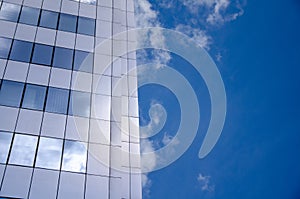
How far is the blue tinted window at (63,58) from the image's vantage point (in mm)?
16250

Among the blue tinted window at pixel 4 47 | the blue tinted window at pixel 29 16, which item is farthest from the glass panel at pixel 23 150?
the blue tinted window at pixel 29 16

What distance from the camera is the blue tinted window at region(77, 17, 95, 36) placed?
58.9 ft

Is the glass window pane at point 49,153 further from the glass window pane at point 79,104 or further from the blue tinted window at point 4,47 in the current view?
the blue tinted window at point 4,47

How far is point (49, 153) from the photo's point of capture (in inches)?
539

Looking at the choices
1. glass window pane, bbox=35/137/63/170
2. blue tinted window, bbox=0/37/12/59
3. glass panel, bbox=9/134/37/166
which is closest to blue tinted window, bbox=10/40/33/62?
blue tinted window, bbox=0/37/12/59

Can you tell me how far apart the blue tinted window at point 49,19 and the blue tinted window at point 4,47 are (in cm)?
206

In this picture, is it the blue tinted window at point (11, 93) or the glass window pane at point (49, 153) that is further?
the blue tinted window at point (11, 93)

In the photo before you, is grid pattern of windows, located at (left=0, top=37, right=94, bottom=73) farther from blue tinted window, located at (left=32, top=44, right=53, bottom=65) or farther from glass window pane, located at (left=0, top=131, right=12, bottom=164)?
glass window pane, located at (left=0, top=131, right=12, bottom=164)

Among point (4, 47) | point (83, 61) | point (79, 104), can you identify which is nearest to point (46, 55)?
point (83, 61)

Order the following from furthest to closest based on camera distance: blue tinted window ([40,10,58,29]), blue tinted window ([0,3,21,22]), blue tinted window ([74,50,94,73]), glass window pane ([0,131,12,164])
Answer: blue tinted window ([40,10,58,29]) → blue tinted window ([0,3,21,22]) → blue tinted window ([74,50,94,73]) → glass window pane ([0,131,12,164])

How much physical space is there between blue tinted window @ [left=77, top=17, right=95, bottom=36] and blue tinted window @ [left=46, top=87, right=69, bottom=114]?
4086mm

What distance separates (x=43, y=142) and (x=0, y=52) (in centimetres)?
531

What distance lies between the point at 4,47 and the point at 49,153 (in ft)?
20.1

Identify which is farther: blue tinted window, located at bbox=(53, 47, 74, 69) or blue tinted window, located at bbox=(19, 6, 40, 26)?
blue tinted window, located at bbox=(19, 6, 40, 26)
